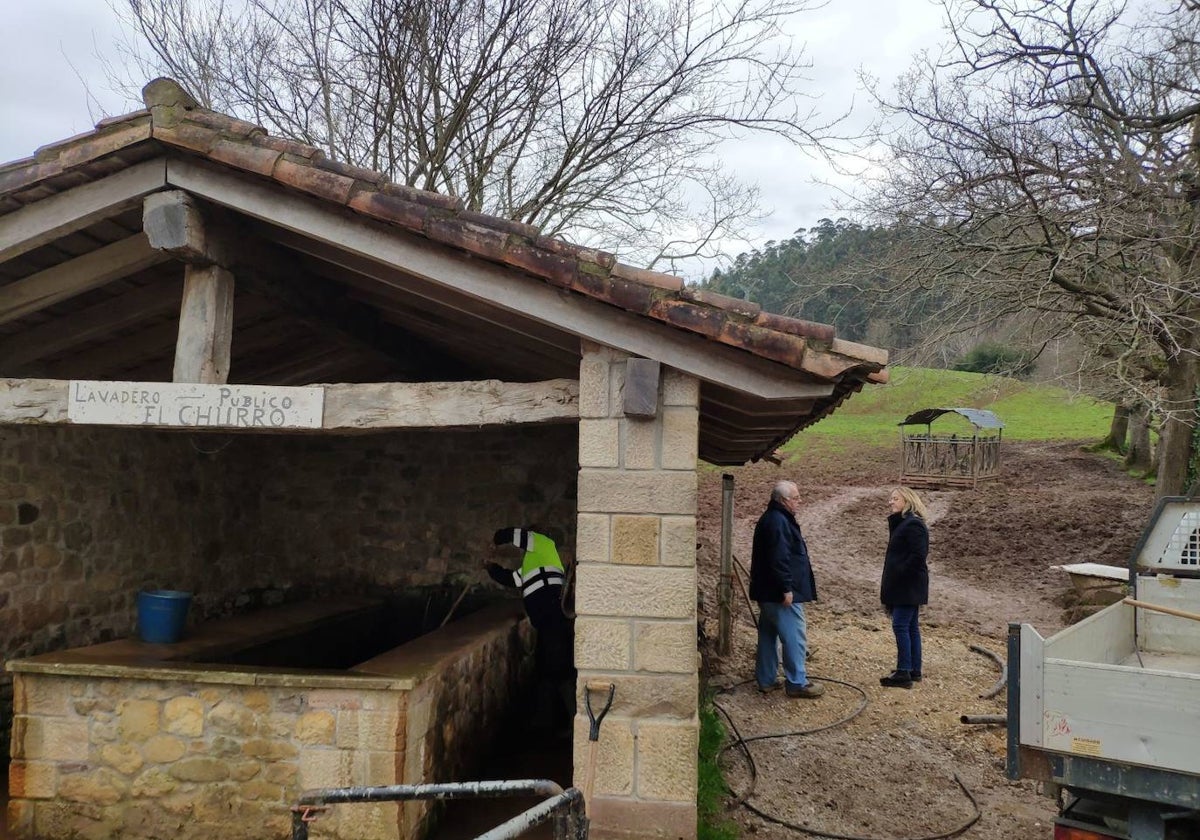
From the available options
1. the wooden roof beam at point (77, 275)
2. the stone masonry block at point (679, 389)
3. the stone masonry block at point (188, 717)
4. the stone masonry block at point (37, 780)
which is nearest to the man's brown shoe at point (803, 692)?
the stone masonry block at point (679, 389)

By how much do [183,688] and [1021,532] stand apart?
12989 millimetres

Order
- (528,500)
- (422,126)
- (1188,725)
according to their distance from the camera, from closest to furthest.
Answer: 1. (1188,725)
2. (528,500)
3. (422,126)

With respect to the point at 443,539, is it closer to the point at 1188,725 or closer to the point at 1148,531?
the point at 1148,531

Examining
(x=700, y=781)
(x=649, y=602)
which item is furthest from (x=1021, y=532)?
(x=649, y=602)

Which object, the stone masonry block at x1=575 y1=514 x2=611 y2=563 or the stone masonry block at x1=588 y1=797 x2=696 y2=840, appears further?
the stone masonry block at x1=575 y1=514 x2=611 y2=563

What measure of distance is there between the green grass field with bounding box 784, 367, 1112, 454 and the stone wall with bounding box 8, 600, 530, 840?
2030cm

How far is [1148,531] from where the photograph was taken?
4699 millimetres

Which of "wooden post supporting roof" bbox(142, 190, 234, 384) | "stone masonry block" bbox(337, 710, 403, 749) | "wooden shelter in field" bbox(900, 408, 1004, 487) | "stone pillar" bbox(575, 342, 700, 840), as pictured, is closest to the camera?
"stone pillar" bbox(575, 342, 700, 840)

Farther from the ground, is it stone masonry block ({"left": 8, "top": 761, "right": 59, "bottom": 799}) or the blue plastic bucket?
the blue plastic bucket

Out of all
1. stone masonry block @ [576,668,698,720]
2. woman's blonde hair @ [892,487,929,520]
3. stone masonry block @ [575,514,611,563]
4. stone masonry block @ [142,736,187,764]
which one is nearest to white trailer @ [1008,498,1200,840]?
stone masonry block @ [576,668,698,720]

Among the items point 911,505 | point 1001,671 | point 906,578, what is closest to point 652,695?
point 906,578

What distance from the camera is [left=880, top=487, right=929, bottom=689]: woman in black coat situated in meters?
6.89

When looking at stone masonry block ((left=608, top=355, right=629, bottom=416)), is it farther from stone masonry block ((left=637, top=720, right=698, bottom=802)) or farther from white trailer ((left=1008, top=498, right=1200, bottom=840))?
white trailer ((left=1008, top=498, right=1200, bottom=840))

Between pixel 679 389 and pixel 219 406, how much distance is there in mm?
2070
